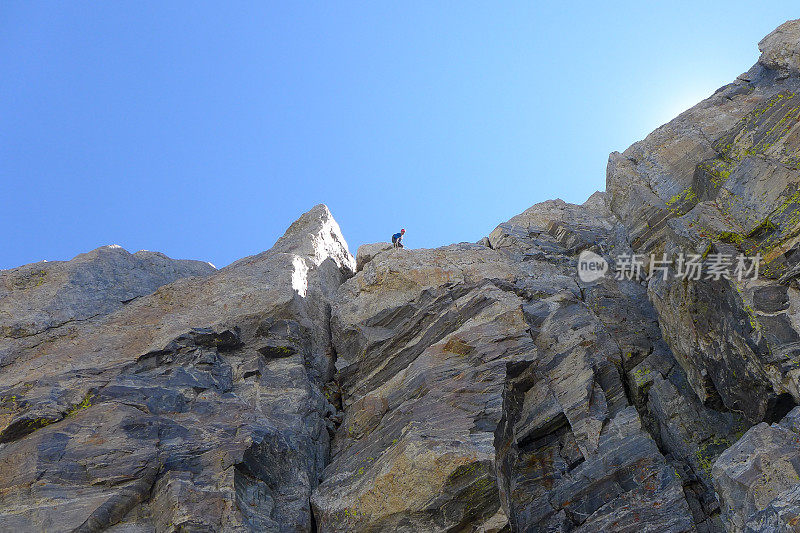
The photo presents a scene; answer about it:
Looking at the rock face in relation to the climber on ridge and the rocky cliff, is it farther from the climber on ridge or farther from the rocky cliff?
the climber on ridge

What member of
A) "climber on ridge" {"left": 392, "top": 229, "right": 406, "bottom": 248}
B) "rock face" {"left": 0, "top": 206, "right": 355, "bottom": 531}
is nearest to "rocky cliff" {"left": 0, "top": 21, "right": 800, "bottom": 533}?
"rock face" {"left": 0, "top": 206, "right": 355, "bottom": 531}

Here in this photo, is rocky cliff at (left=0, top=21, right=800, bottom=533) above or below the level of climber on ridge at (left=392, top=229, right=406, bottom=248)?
below

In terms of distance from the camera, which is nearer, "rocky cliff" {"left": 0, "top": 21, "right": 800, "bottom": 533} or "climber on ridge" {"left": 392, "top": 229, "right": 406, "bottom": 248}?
"rocky cliff" {"left": 0, "top": 21, "right": 800, "bottom": 533}

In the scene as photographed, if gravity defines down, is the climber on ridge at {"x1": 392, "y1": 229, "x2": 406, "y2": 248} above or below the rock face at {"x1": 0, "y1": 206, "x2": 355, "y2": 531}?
above

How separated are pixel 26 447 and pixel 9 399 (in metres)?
3.11

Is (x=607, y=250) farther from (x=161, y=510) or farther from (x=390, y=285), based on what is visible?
(x=161, y=510)

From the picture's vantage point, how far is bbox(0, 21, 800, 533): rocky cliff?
1855cm

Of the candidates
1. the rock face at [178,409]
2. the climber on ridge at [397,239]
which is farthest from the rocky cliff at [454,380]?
the climber on ridge at [397,239]

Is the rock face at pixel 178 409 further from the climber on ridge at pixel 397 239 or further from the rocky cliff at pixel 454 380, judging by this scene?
the climber on ridge at pixel 397 239

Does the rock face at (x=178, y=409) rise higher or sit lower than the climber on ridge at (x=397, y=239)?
lower

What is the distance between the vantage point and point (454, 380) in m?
22.5

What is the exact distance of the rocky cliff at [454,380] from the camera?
1855 cm

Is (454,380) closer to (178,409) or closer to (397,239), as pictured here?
(178,409)

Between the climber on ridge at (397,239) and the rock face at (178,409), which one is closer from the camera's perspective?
the rock face at (178,409)
